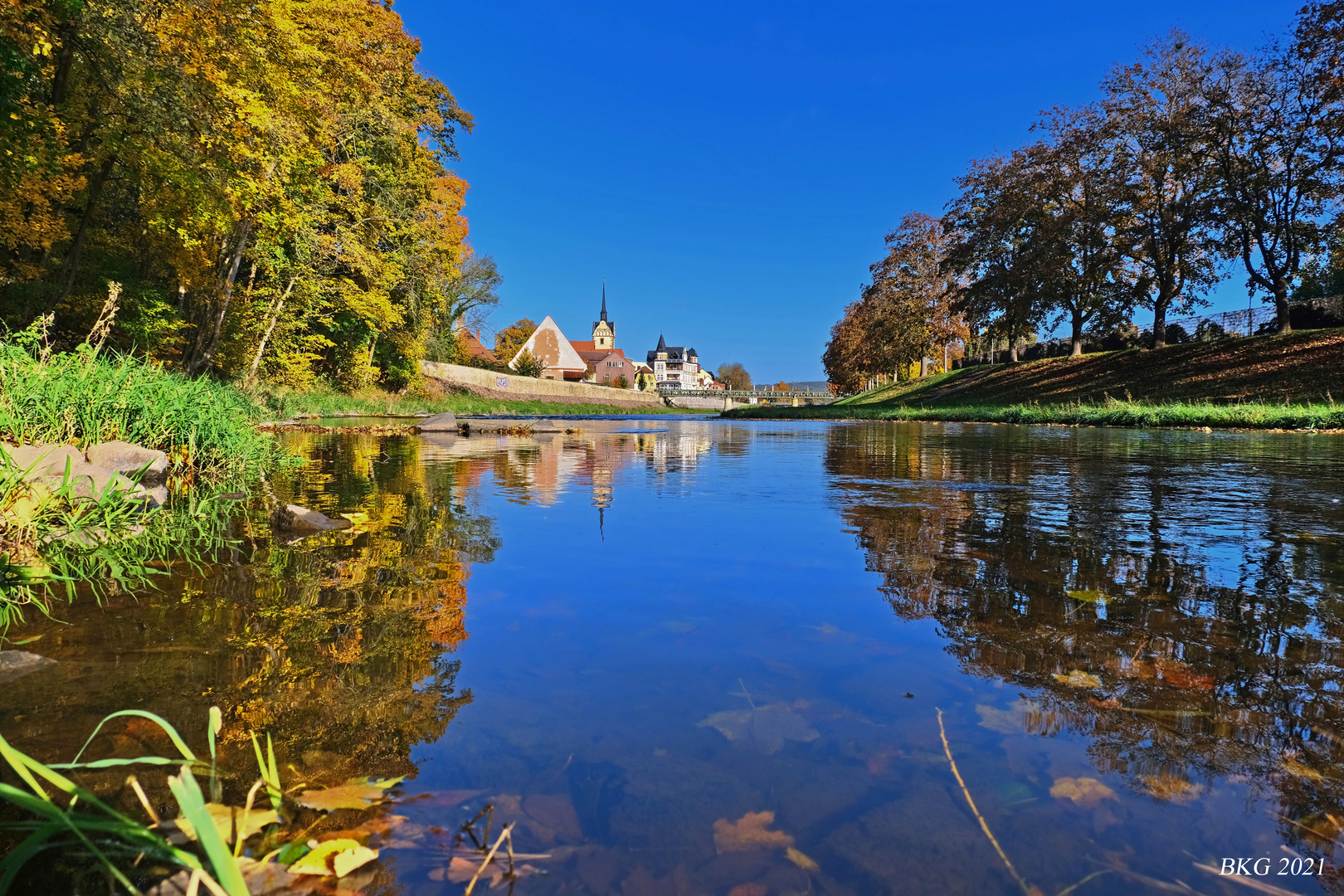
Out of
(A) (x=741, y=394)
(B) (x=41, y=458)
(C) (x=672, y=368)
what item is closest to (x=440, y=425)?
(B) (x=41, y=458)

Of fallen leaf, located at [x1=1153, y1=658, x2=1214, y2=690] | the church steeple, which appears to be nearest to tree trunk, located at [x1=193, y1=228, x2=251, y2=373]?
fallen leaf, located at [x1=1153, y1=658, x2=1214, y2=690]

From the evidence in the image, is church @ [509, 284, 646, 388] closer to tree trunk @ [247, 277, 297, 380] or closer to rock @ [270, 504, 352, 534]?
tree trunk @ [247, 277, 297, 380]

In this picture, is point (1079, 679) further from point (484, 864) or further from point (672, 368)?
point (672, 368)

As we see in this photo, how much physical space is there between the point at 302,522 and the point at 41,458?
1.42m

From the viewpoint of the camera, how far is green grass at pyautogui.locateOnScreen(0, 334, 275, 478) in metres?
4.71

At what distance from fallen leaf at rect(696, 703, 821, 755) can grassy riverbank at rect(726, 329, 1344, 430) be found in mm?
20520

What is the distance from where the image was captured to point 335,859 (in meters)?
1.42

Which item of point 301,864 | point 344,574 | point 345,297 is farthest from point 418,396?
point 301,864

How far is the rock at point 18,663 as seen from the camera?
221 centimetres

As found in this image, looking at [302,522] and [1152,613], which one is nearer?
[1152,613]

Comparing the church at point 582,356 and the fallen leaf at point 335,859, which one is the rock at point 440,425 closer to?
the fallen leaf at point 335,859

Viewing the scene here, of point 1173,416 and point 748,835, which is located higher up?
point 1173,416

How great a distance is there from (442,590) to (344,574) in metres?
0.62

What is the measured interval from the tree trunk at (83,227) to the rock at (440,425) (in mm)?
8254
